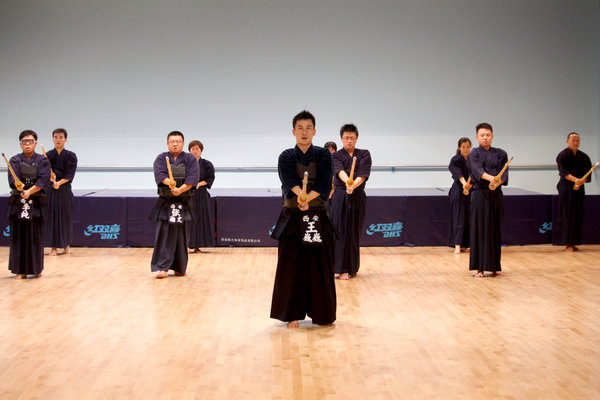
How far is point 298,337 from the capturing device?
4094mm

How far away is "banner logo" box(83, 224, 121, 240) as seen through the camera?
779 centimetres

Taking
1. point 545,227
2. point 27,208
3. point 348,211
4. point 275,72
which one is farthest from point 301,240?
point 275,72

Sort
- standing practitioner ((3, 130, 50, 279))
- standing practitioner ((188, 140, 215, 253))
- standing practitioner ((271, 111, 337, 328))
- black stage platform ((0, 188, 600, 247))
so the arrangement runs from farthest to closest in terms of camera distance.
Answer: black stage platform ((0, 188, 600, 247)) → standing practitioner ((188, 140, 215, 253)) → standing practitioner ((3, 130, 50, 279)) → standing practitioner ((271, 111, 337, 328))

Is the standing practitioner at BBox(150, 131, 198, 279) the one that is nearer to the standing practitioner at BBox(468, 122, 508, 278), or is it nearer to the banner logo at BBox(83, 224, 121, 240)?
the banner logo at BBox(83, 224, 121, 240)

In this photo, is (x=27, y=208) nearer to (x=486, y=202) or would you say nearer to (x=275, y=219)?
(x=275, y=219)

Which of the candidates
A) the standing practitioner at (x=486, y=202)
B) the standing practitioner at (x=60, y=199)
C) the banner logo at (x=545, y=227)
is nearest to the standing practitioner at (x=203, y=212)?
the standing practitioner at (x=60, y=199)

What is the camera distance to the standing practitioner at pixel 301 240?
4223mm

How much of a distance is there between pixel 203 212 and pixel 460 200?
2872mm

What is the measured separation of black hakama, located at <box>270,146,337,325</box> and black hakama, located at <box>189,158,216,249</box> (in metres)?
3.32

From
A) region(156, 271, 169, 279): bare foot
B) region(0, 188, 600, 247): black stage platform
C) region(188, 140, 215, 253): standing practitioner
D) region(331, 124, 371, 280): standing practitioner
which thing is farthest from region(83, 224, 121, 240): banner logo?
region(331, 124, 371, 280): standing practitioner

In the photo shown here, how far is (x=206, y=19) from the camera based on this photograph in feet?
31.2

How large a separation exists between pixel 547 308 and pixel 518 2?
19.9 feet

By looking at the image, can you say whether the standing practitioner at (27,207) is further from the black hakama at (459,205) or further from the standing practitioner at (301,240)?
the black hakama at (459,205)

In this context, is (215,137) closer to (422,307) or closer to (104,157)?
(104,157)
